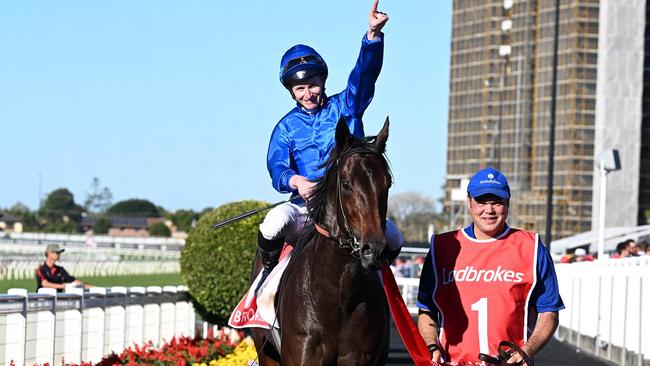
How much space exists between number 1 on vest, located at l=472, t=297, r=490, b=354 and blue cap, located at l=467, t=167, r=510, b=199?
1.35 feet

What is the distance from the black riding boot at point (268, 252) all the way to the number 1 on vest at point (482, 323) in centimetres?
190

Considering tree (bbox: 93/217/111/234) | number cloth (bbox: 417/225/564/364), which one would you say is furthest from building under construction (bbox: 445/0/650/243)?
number cloth (bbox: 417/225/564/364)

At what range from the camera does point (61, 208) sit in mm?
157500

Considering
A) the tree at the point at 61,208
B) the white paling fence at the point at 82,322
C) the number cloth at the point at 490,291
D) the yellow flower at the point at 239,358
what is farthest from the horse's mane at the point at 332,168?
the tree at the point at 61,208

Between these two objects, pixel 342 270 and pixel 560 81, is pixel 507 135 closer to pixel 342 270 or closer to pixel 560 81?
pixel 560 81

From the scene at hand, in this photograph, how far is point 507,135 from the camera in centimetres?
7575

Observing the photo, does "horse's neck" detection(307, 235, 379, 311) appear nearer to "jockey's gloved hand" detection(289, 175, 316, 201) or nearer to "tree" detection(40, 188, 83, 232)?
"jockey's gloved hand" detection(289, 175, 316, 201)

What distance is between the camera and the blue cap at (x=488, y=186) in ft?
16.5

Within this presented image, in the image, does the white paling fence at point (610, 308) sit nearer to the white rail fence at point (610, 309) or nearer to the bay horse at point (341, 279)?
the white rail fence at point (610, 309)

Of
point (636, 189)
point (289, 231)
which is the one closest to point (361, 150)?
point (289, 231)

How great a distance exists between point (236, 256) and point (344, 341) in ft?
29.7

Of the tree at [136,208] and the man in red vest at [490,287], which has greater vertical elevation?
the man in red vest at [490,287]

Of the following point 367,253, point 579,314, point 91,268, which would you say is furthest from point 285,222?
point 91,268

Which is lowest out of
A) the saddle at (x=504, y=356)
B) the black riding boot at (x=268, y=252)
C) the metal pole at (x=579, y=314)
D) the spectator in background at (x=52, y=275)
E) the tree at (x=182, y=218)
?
the tree at (x=182, y=218)
